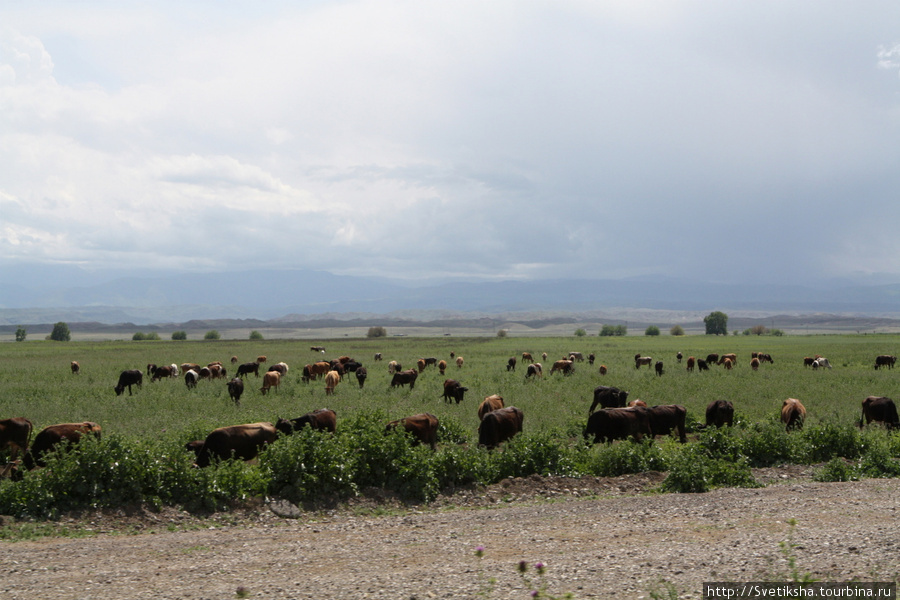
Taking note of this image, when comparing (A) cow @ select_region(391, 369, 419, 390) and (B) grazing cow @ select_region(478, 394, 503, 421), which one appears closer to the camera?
(B) grazing cow @ select_region(478, 394, 503, 421)

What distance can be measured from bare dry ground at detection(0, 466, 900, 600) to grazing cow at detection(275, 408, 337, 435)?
16.3 ft

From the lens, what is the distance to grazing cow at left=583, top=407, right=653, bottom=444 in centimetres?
1716

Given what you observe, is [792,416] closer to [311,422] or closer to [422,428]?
[422,428]

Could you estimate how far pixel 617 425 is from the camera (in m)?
17.2

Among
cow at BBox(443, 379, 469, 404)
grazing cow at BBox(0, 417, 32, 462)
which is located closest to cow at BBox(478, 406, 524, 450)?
cow at BBox(443, 379, 469, 404)

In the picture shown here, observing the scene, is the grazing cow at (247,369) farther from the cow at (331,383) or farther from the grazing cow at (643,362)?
the grazing cow at (643,362)

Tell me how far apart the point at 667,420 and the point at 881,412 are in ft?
25.3

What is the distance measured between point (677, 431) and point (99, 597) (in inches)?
624

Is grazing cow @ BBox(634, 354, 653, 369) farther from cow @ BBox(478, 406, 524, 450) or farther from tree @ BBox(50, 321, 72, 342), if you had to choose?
tree @ BBox(50, 321, 72, 342)

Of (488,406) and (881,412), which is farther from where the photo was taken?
(488,406)

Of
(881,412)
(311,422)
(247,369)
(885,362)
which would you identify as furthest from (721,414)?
A: (885,362)

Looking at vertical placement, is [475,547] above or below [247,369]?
above

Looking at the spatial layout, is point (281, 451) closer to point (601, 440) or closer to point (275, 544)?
point (275, 544)

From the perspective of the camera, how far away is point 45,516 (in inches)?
427
